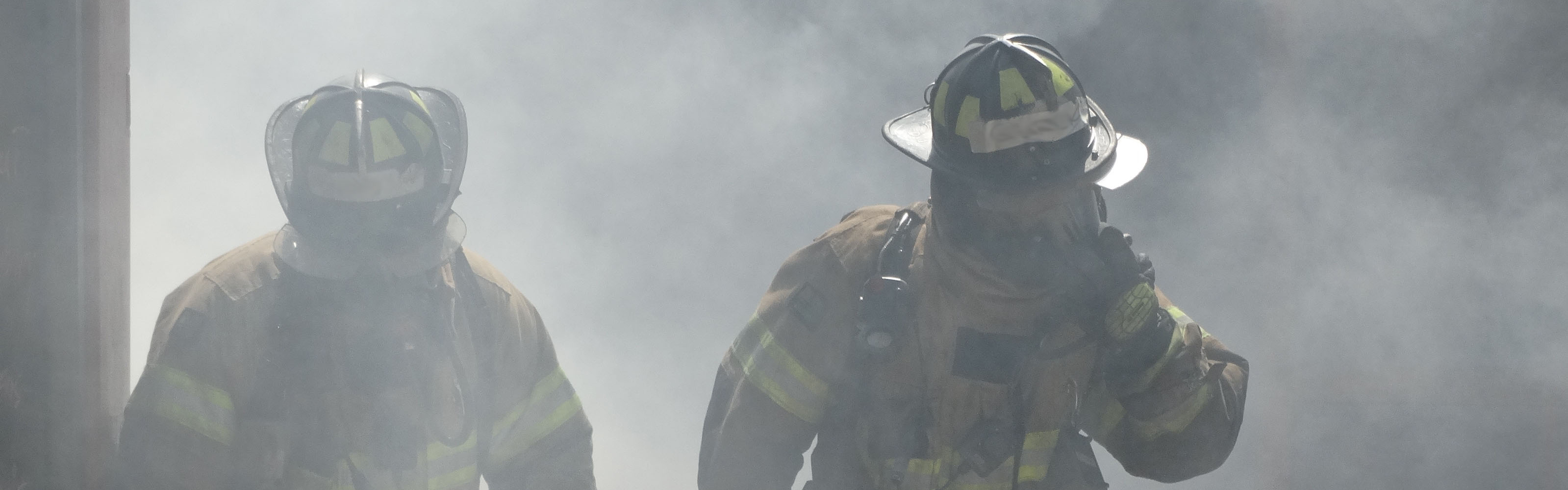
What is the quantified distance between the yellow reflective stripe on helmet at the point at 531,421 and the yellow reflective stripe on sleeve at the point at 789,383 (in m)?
0.61

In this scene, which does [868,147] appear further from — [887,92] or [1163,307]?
[1163,307]

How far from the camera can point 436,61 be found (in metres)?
6.89

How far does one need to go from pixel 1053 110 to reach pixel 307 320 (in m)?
1.74

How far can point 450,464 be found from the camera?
2699 millimetres

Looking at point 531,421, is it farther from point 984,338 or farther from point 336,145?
point 984,338

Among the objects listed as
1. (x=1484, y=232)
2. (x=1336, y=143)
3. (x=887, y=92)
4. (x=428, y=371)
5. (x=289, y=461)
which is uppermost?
(x=887, y=92)

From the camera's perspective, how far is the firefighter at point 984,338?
2.38m

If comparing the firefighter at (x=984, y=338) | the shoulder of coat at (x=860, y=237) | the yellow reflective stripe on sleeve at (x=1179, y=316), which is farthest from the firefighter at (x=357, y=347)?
the yellow reflective stripe on sleeve at (x=1179, y=316)

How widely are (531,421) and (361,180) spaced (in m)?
0.72

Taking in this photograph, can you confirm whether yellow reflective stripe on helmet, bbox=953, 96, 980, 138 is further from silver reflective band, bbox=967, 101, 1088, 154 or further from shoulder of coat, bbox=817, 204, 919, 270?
shoulder of coat, bbox=817, 204, 919, 270

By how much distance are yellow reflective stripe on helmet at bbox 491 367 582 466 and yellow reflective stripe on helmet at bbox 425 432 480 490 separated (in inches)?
2.6

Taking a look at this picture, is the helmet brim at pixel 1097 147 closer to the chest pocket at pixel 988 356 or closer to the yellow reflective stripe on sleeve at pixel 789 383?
the chest pocket at pixel 988 356

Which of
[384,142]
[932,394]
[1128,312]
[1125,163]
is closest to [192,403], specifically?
[384,142]

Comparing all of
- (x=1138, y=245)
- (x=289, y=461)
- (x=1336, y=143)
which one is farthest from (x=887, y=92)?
(x=289, y=461)
